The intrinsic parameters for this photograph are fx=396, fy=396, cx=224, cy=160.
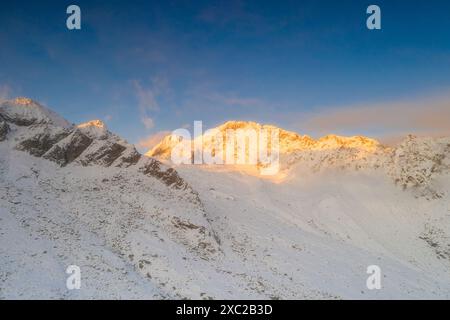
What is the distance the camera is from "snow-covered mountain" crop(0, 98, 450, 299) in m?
25.9

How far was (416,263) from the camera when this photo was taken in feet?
136

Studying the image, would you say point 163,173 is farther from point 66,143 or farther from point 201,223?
point 66,143

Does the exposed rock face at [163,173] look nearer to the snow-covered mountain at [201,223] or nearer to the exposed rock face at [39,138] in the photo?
the snow-covered mountain at [201,223]

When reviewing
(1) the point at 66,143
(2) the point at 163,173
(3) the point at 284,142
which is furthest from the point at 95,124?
(3) the point at 284,142

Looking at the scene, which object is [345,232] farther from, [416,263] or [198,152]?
[198,152]

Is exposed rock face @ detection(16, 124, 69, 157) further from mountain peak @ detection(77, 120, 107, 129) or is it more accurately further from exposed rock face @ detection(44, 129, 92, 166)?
mountain peak @ detection(77, 120, 107, 129)

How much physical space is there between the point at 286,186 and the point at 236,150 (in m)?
20.1

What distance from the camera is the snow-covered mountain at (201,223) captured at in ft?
85.0

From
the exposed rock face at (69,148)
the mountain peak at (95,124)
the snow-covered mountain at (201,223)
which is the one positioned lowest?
the snow-covered mountain at (201,223)

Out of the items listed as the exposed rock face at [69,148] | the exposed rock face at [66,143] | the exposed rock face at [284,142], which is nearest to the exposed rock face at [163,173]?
the exposed rock face at [66,143]

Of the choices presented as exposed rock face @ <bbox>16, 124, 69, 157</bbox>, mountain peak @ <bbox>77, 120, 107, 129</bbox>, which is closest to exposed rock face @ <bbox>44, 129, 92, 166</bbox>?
exposed rock face @ <bbox>16, 124, 69, 157</bbox>
